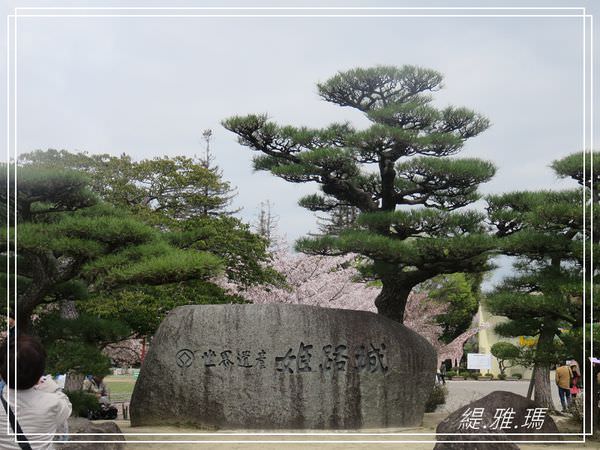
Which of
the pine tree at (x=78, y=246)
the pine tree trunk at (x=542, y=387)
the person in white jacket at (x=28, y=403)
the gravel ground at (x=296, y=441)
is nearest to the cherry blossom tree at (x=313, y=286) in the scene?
the pine tree trunk at (x=542, y=387)

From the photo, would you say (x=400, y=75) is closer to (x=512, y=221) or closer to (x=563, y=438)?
(x=512, y=221)

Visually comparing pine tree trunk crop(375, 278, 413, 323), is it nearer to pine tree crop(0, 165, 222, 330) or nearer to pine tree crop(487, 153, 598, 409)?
pine tree crop(487, 153, 598, 409)

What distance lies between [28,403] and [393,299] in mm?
8788

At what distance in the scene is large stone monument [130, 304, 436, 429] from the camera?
380 inches

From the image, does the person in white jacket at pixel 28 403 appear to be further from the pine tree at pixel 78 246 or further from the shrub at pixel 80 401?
the shrub at pixel 80 401

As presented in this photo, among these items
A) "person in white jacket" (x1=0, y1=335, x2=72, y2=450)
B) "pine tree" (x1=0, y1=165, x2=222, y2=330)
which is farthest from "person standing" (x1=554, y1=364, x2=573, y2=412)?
"person in white jacket" (x1=0, y1=335, x2=72, y2=450)

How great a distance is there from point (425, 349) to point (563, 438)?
2.21 m

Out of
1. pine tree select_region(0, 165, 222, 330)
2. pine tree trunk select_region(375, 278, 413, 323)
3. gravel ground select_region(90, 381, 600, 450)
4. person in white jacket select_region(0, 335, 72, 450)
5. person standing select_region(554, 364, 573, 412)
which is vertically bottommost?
gravel ground select_region(90, 381, 600, 450)

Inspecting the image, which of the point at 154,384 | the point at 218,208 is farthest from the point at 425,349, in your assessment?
the point at 218,208

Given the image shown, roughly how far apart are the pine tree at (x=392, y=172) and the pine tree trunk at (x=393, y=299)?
2 centimetres

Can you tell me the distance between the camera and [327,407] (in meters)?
9.79

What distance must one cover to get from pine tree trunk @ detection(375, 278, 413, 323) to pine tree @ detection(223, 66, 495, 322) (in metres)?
0.02

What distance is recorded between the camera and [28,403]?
10.8 ft

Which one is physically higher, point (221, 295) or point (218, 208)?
point (218, 208)
